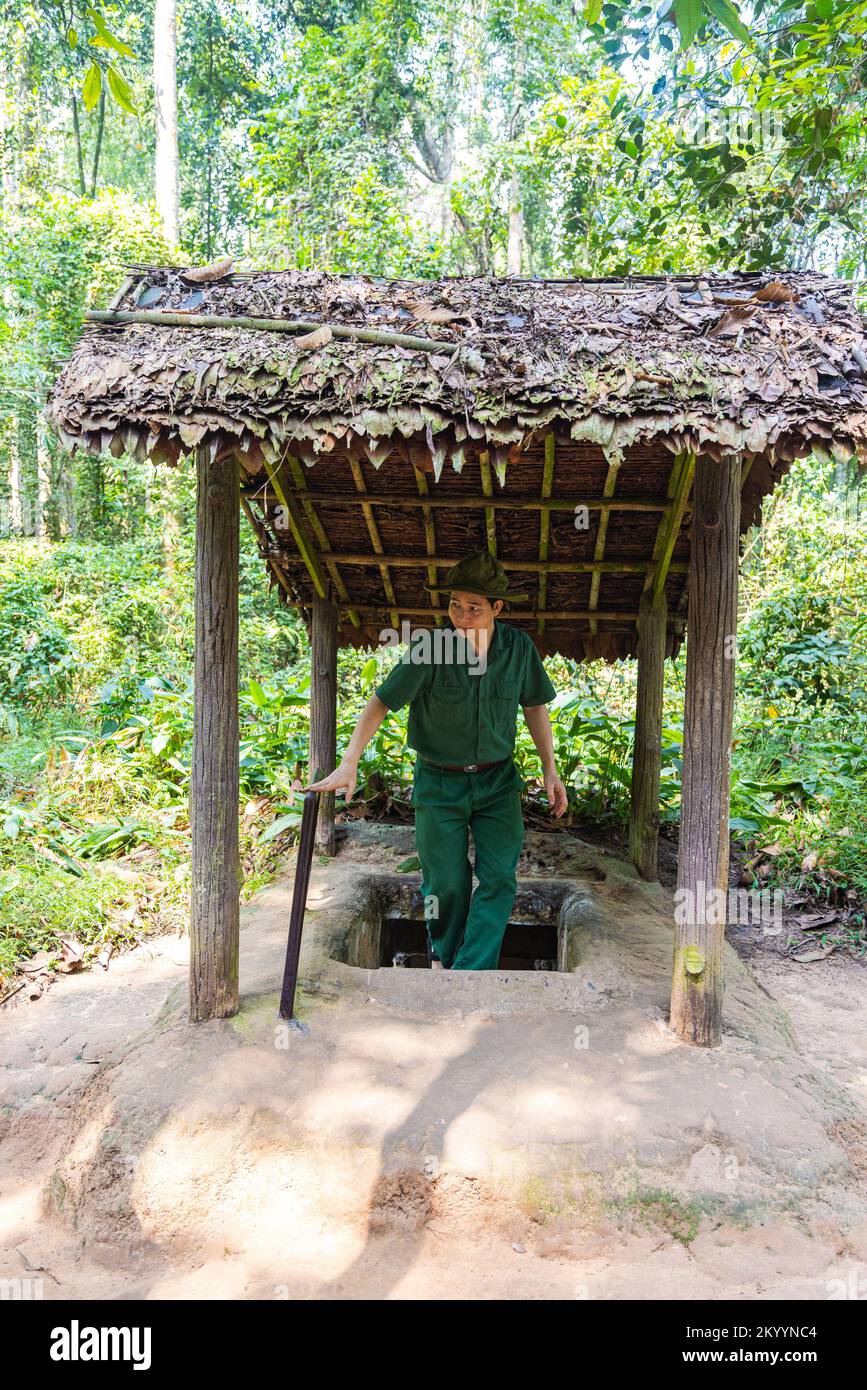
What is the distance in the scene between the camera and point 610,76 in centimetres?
1115

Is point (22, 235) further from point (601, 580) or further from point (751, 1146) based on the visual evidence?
point (751, 1146)

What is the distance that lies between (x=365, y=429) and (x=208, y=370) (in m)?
0.58

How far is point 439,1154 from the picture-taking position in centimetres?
292

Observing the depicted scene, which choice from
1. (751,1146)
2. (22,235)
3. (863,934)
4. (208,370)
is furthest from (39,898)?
(22,235)

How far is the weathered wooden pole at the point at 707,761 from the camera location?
3.53 metres

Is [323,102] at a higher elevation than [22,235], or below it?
higher

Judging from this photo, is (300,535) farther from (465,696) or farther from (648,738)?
(648,738)

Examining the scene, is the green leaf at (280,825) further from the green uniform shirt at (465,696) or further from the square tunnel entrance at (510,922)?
the green uniform shirt at (465,696)

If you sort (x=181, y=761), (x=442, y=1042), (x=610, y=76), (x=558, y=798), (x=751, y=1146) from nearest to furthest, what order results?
1. (x=751, y=1146)
2. (x=442, y=1042)
3. (x=558, y=798)
4. (x=181, y=761)
5. (x=610, y=76)

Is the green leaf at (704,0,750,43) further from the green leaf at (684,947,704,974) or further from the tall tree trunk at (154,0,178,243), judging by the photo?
the tall tree trunk at (154,0,178,243)

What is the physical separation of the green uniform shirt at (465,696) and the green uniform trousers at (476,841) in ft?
0.43

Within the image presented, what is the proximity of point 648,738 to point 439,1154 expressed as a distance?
322cm

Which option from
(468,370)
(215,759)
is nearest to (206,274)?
(468,370)

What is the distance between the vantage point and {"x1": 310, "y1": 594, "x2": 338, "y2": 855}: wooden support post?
18.6 ft
